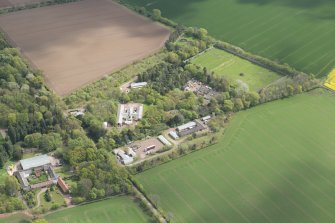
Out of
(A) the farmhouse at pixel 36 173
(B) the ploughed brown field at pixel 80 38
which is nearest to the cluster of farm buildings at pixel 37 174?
(A) the farmhouse at pixel 36 173

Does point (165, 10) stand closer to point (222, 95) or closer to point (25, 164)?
point (222, 95)

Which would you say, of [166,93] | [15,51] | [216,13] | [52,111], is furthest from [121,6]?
[52,111]

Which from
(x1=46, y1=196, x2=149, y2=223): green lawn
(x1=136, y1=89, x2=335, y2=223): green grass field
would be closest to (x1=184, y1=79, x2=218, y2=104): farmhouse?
(x1=136, y1=89, x2=335, y2=223): green grass field

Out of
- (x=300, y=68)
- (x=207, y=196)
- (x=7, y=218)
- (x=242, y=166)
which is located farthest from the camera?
(x=300, y=68)

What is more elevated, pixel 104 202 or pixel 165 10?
pixel 165 10

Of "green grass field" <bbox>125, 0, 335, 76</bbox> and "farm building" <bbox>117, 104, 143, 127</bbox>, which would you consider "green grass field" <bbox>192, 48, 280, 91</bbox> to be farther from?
"farm building" <bbox>117, 104, 143, 127</bbox>

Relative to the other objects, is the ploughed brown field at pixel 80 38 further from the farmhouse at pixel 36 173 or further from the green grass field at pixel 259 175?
the green grass field at pixel 259 175
